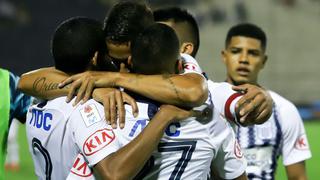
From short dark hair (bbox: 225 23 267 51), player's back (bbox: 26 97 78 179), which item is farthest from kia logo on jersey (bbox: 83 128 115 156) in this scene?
short dark hair (bbox: 225 23 267 51)

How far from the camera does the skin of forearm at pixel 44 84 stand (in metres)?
3.03

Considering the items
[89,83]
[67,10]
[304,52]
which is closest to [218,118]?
[89,83]

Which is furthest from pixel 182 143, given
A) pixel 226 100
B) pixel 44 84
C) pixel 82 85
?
pixel 44 84

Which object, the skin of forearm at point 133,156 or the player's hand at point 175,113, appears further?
the player's hand at point 175,113

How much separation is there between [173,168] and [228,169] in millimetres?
287

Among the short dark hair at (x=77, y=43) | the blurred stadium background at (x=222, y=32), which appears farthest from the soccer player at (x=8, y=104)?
the blurred stadium background at (x=222, y=32)

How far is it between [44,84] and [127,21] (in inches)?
16.8

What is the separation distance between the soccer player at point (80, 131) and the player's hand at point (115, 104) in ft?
0.09

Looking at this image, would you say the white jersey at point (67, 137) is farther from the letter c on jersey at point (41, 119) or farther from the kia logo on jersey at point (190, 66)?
the kia logo on jersey at point (190, 66)

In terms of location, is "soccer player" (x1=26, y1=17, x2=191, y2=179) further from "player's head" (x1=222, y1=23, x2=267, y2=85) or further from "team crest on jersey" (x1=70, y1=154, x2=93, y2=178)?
"player's head" (x1=222, y1=23, x2=267, y2=85)

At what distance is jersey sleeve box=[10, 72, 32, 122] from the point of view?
139 inches

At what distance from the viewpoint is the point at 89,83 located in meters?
2.87

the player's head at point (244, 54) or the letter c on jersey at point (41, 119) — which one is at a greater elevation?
the letter c on jersey at point (41, 119)

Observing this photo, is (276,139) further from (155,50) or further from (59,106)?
(155,50)
